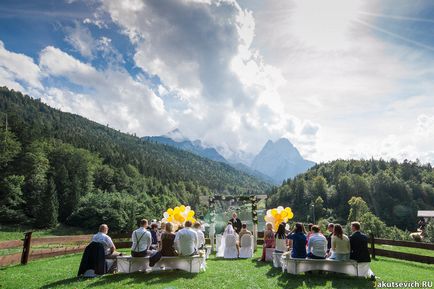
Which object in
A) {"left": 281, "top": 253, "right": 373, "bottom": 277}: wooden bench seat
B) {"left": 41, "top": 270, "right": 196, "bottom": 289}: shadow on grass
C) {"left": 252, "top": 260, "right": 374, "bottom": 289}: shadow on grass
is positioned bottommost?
{"left": 41, "top": 270, "right": 196, "bottom": 289}: shadow on grass

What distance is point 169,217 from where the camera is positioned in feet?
59.8

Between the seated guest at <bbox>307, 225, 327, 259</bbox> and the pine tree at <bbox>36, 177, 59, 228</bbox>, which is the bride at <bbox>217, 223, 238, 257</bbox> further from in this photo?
the pine tree at <bbox>36, 177, 59, 228</bbox>

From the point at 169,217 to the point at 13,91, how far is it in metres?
183

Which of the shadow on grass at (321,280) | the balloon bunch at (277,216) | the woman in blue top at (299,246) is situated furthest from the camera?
the balloon bunch at (277,216)

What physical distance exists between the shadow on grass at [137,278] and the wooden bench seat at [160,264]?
198 mm

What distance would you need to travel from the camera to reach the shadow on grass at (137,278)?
10.4m

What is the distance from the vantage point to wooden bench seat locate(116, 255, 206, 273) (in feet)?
39.9

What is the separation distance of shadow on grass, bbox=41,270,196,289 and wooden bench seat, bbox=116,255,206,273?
0.65 feet

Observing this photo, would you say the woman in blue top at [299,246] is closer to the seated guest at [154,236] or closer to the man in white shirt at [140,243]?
the man in white shirt at [140,243]

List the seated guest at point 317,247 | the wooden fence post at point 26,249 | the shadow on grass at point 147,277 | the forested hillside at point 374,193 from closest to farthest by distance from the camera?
1. the shadow on grass at point 147,277
2. the seated guest at point 317,247
3. the wooden fence post at point 26,249
4. the forested hillside at point 374,193

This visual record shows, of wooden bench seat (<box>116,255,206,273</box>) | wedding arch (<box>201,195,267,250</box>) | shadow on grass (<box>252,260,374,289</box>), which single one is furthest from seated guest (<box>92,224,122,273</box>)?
wedding arch (<box>201,195,267,250</box>)

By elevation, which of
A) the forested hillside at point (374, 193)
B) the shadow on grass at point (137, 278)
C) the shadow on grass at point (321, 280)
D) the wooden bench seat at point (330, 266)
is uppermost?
the forested hillside at point (374, 193)

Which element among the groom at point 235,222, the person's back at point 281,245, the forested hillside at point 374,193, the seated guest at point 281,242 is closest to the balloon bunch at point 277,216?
the seated guest at point 281,242

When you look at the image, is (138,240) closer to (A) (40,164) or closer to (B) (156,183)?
(A) (40,164)
